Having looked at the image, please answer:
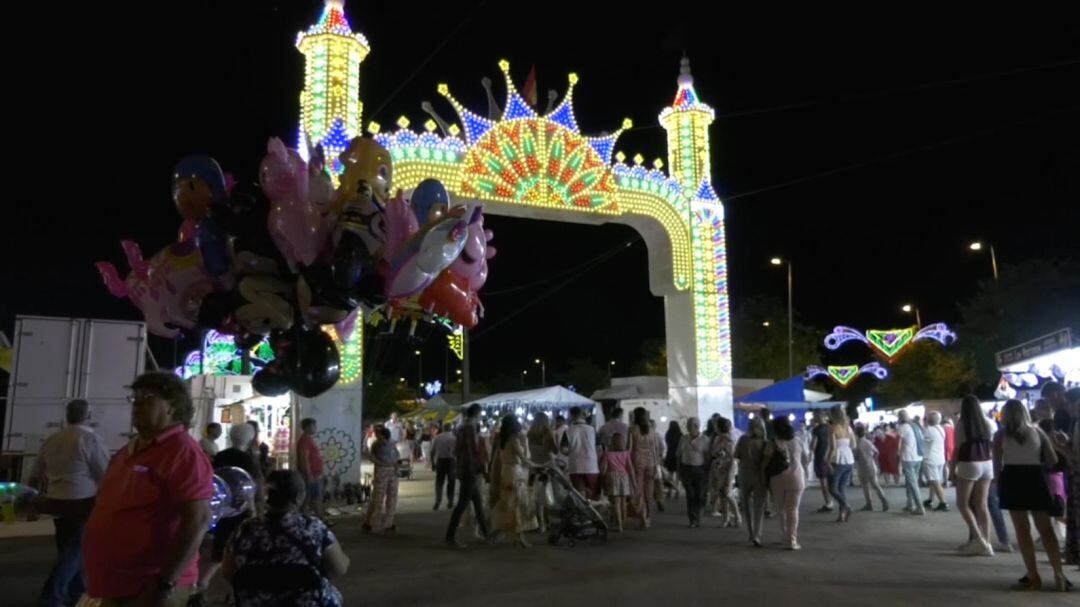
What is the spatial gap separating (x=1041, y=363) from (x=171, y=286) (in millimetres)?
14580

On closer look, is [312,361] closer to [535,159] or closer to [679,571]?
[679,571]

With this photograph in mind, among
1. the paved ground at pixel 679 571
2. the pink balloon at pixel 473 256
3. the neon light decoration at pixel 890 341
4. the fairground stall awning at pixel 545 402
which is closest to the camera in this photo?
the paved ground at pixel 679 571

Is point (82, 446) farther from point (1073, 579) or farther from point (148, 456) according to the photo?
point (1073, 579)

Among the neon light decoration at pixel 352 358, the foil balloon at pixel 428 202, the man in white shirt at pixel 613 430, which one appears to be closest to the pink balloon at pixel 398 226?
the foil balloon at pixel 428 202

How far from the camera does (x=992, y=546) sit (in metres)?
8.66

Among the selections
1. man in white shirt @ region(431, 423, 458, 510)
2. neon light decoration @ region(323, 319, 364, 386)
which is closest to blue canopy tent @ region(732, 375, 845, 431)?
man in white shirt @ region(431, 423, 458, 510)

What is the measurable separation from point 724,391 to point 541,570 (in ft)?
32.4

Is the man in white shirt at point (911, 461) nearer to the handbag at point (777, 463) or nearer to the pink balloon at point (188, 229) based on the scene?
the handbag at point (777, 463)

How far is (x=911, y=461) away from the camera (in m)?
11.9

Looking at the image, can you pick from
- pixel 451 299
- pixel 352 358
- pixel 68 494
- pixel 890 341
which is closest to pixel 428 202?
pixel 451 299

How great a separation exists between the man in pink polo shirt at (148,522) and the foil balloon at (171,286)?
10.3ft

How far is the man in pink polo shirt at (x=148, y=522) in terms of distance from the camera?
3119 millimetres

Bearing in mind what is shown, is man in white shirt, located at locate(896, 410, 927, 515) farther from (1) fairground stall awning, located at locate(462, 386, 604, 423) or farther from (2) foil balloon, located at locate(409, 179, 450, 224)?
(2) foil balloon, located at locate(409, 179, 450, 224)

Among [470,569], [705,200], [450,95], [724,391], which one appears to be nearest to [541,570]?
[470,569]
